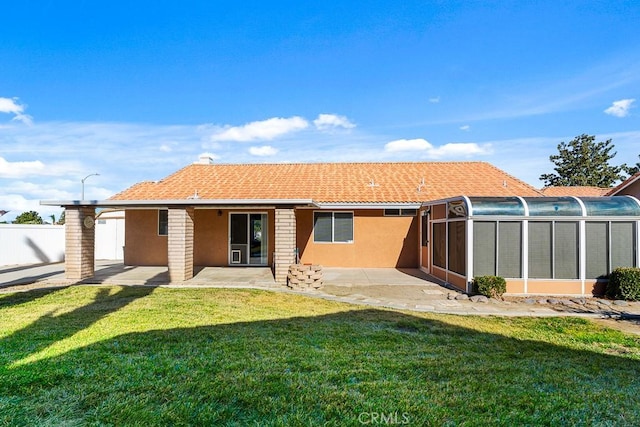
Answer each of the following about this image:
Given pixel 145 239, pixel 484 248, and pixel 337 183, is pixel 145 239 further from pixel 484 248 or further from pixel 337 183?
pixel 484 248

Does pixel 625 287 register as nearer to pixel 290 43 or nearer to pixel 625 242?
pixel 625 242

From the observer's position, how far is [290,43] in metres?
13.2

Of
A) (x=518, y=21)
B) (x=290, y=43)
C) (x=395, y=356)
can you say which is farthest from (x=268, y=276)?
(x=518, y=21)

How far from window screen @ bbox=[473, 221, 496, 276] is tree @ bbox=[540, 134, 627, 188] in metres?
41.7

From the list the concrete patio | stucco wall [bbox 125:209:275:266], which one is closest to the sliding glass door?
stucco wall [bbox 125:209:275:266]

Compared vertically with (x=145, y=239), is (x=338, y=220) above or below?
above

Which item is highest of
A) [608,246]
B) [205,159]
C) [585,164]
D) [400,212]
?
[585,164]

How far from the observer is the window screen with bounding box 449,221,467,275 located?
9734 millimetres

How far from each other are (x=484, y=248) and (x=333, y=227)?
664cm

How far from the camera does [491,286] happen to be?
8.97 meters

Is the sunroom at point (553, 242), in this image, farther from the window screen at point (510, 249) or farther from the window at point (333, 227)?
the window at point (333, 227)

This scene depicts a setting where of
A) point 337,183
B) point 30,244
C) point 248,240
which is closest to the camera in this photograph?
point 248,240

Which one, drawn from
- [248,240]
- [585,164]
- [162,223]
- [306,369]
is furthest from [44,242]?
[585,164]

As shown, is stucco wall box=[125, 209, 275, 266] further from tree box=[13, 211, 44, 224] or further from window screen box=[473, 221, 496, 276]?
tree box=[13, 211, 44, 224]
